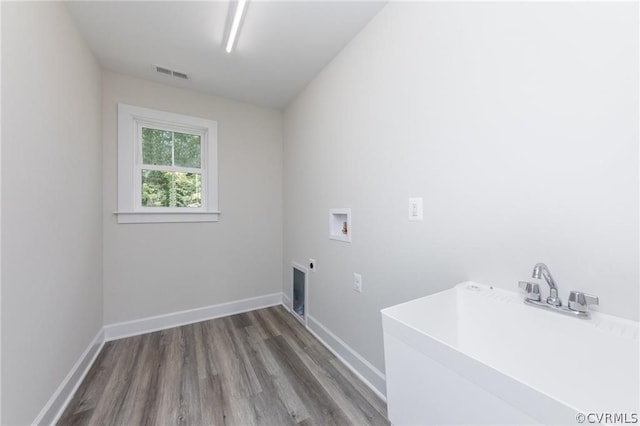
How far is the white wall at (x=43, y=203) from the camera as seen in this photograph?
3.46 ft

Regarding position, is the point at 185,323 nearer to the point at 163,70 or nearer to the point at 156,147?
the point at 156,147

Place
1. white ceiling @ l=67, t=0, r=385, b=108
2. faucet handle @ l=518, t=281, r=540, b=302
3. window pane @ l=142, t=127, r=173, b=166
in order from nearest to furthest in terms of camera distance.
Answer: faucet handle @ l=518, t=281, r=540, b=302
white ceiling @ l=67, t=0, r=385, b=108
window pane @ l=142, t=127, r=173, b=166

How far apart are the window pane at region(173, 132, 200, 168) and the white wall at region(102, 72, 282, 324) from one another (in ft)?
0.83

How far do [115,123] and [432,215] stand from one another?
285cm

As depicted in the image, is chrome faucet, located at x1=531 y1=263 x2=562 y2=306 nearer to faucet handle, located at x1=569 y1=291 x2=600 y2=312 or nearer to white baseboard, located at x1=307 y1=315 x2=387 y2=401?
faucet handle, located at x1=569 y1=291 x2=600 y2=312

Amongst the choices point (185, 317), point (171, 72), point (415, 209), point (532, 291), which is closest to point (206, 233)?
point (185, 317)

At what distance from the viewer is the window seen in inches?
91.4

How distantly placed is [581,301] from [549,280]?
0.09m

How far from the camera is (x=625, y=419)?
1.64 feet

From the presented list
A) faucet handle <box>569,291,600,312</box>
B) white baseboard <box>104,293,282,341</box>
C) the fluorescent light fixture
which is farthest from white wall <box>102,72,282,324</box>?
faucet handle <box>569,291,600,312</box>

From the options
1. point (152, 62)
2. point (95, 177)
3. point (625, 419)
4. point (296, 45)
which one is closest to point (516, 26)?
point (625, 419)

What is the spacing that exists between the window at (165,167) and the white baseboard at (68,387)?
1122 millimetres

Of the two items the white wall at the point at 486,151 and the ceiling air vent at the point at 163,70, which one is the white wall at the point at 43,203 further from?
the white wall at the point at 486,151

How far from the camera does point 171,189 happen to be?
2.62m
